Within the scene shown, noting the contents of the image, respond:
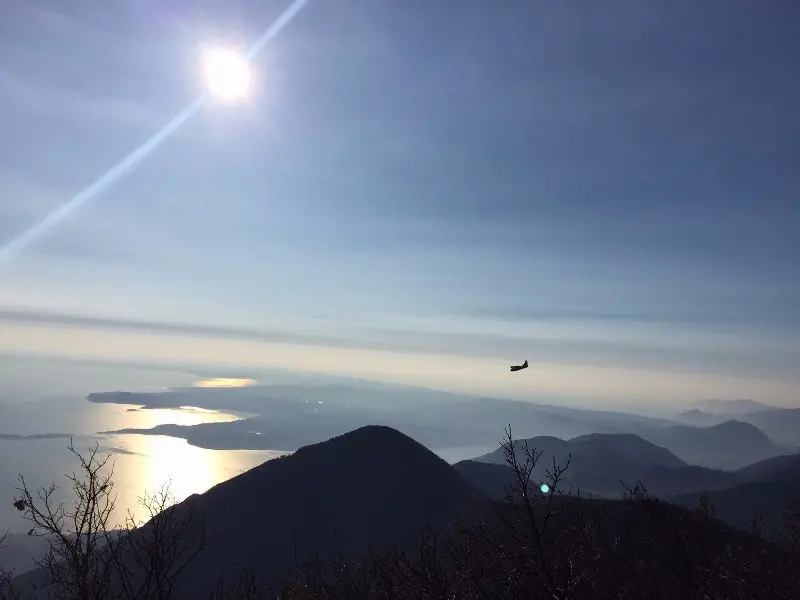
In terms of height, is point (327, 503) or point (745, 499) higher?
point (327, 503)

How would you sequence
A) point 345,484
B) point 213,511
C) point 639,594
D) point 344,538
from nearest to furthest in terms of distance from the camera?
point 639,594 < point 344,538 < point 213,511 < point 345,484

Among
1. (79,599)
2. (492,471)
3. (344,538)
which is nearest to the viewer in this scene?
(79,599)

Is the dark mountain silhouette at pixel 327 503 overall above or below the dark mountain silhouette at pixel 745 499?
above

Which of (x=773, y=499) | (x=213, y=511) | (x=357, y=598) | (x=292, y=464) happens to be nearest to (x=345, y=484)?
(x=292, y=464)

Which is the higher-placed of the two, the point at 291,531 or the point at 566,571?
the point at 566,571

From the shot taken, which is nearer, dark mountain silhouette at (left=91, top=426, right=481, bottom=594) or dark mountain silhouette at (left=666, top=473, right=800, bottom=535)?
dark mountain silhouette at (left=91, top=426, right=481, bottom=594)

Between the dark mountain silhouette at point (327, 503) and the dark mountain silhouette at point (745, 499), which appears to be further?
the dark mountain silhouette at point (745, 499)

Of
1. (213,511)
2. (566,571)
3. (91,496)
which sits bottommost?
(213,511)

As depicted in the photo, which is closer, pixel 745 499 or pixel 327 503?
pixel 327 503

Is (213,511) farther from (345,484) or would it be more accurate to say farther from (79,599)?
(79,599)

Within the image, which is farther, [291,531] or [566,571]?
[291,531]

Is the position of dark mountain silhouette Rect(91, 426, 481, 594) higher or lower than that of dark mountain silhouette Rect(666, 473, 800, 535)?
higher
